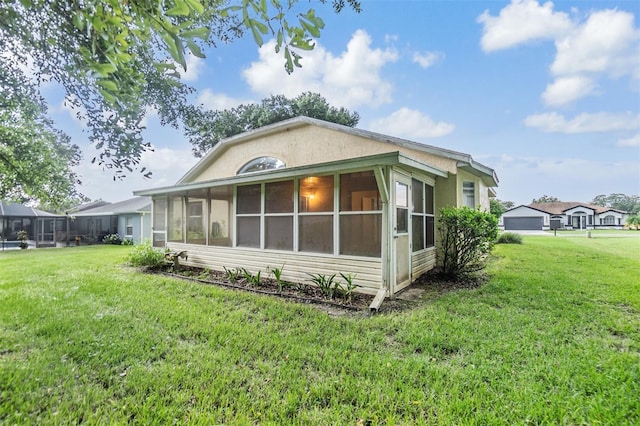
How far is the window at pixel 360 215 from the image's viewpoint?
5.85 meters

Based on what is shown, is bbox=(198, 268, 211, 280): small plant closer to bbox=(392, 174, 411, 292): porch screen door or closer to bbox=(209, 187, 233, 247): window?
bbox=(209, 187, 233, 247): window

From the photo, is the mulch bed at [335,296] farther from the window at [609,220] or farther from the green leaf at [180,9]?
the window at [609,220]

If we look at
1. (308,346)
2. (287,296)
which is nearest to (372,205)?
(287,296)

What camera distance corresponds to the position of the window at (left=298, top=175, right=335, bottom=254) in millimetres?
6430

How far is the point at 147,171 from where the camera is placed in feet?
10.6

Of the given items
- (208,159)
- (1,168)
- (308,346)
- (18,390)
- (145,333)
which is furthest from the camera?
(208,159)

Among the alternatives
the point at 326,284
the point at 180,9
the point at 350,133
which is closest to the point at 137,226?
the point at 350,133

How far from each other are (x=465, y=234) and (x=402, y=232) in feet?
6.26

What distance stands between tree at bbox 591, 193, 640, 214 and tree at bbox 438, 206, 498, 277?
226ft

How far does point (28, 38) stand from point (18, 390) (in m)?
3.21

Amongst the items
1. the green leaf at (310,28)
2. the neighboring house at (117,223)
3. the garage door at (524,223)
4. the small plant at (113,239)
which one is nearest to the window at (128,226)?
the neighboring house at (117,223)

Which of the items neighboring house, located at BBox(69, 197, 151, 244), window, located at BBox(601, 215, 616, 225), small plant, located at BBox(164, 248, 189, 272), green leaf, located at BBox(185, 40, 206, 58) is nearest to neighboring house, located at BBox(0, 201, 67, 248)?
neighboring house, located at BBox(69, 197, 151, 244)

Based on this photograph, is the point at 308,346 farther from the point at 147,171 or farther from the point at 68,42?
the point at 68,42

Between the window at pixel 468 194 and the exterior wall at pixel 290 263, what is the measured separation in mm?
5186
